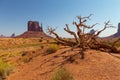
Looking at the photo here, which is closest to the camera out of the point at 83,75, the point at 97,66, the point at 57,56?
the point at 83,75

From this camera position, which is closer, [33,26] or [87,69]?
[87,69]

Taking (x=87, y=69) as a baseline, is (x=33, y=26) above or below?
above

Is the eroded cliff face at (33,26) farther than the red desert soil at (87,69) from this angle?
Yes

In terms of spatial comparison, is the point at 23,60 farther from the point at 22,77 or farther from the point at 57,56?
the point at 22,77

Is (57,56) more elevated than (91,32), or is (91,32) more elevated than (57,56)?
(91,32)

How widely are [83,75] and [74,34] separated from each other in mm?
6050

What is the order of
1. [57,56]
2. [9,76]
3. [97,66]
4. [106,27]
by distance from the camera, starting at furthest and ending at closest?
[106,27], [57,56], [9,76], [97,66]

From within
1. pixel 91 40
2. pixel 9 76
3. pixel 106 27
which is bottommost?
pixel 9 76

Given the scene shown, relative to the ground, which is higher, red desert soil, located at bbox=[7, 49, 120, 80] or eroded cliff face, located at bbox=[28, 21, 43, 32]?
eroded cliff face, located at bbox=[28, 21, 43, 32]

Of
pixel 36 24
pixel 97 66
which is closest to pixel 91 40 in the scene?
pixel 97 66

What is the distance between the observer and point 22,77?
1090cm

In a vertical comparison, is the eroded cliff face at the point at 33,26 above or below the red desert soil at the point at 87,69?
above

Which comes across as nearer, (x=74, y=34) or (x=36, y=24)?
(x=74, y=34)

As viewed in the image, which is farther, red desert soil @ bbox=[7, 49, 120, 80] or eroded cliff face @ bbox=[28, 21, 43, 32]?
eroded cliff face @ bbox=[28, 21, 43, 32]
